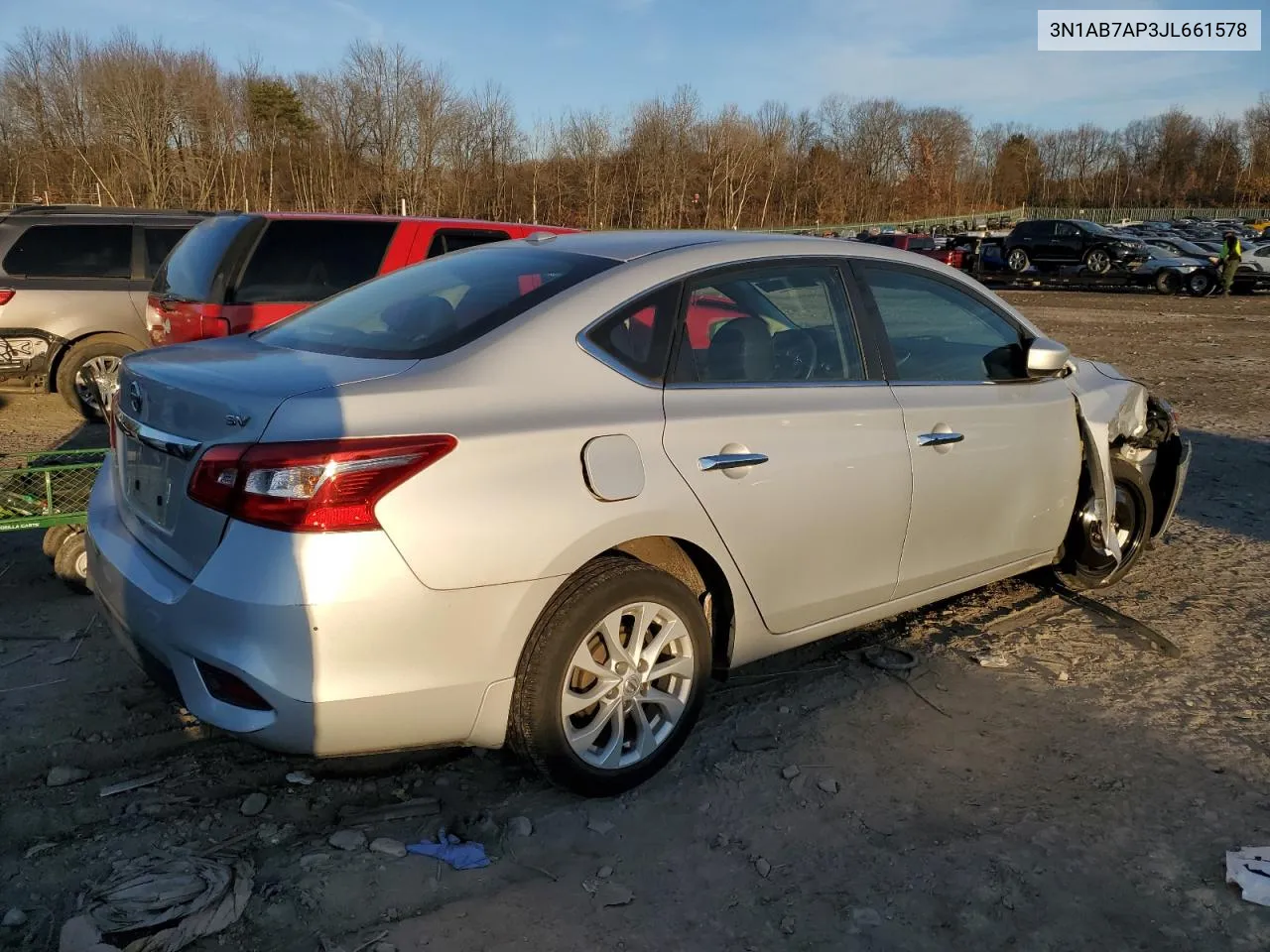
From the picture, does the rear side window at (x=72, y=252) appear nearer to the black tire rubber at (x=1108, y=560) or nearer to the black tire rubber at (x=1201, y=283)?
the black tire rubber at (x=1108, y=560)

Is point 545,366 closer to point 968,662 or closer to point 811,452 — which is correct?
point 811,452

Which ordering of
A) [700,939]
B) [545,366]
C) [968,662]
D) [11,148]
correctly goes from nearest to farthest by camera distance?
1. [700,939]
2. [545,366]
3. [968,662]
4. [11,148]

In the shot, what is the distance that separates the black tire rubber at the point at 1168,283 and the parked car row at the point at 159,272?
26.3m

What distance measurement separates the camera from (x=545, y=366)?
9.62ft

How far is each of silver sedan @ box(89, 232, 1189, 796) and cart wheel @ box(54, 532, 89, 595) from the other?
1.54 meters

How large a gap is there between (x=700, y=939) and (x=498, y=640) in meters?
0.92

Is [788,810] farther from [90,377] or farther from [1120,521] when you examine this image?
[90,377]

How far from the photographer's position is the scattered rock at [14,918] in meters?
2.51

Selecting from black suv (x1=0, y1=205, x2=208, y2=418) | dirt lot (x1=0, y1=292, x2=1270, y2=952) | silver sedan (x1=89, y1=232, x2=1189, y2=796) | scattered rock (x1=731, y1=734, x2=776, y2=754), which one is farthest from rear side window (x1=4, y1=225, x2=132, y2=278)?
scattered rock (x1=731, y1=734, x2=776, y2=754)

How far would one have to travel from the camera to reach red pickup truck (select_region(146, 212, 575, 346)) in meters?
7.00

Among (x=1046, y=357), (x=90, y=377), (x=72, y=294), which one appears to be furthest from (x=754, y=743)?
(x=72, y=294)

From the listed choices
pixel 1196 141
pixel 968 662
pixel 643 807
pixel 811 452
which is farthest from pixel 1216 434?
pixel 1196 141

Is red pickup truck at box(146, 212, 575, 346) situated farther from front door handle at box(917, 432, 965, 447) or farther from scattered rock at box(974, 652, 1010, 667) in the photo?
scattered rock at box(974, 652, 1010, 667)

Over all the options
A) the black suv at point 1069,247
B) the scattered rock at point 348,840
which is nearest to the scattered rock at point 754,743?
the scattered rock at point 348,840
